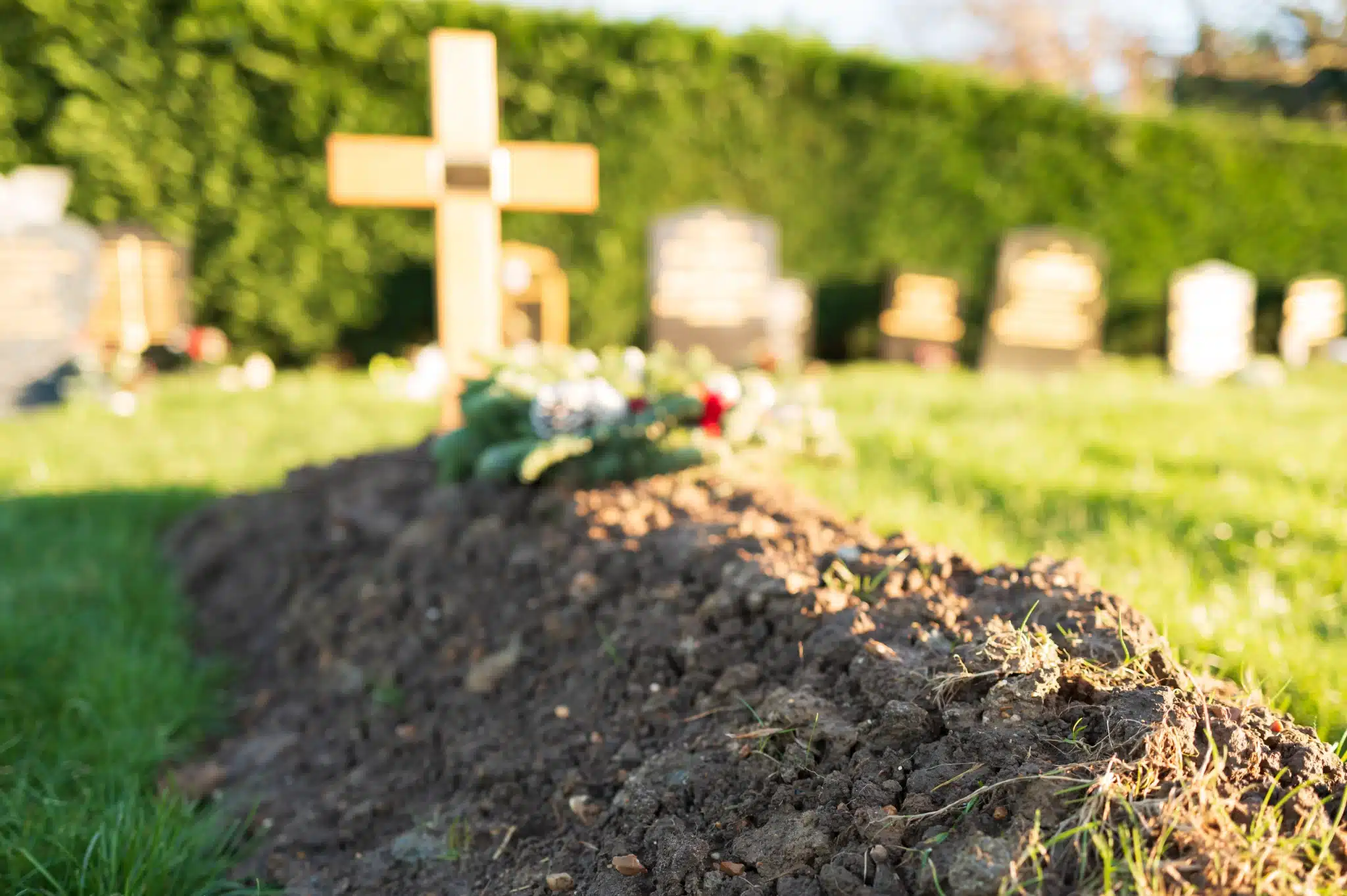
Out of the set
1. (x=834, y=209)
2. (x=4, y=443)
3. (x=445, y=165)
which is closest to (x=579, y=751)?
(x=445, y=165)

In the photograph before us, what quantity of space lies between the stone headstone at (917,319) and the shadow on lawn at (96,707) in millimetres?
7260

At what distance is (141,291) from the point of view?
7590 mm

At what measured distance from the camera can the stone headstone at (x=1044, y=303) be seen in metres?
8.73

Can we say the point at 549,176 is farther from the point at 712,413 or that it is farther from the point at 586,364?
the point at 712,413

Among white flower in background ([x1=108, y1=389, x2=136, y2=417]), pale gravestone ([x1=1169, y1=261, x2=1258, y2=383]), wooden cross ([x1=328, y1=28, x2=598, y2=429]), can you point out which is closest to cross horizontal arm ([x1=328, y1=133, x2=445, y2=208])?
wooden cross ([x1=328, y1=28, x2=598, y2=429])

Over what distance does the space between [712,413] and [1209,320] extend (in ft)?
30.8

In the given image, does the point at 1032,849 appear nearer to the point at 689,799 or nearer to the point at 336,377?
the point at 689,799

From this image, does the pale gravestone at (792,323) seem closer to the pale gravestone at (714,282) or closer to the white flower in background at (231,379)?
the pale gravestone at (714,282)

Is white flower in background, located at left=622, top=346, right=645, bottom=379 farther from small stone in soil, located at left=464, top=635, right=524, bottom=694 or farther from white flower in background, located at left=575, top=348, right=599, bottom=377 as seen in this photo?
small stone in soil, located at left=464, top=635, right=524, bottom=694

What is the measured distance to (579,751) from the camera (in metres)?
1.87

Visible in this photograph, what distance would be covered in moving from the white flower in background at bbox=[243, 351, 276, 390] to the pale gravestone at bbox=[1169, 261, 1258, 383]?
8988mm

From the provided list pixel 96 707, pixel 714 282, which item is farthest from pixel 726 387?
pixel 714 282

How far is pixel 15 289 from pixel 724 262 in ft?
17.3

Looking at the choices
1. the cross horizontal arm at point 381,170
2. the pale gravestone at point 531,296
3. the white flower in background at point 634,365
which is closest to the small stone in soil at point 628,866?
the white flower in background at point 634,365
